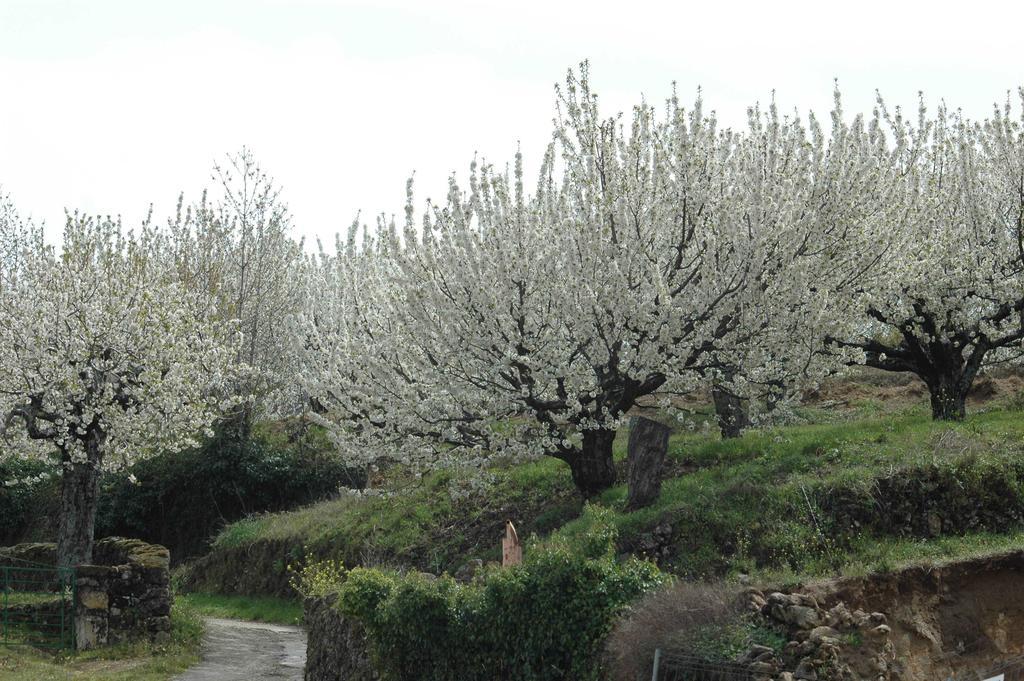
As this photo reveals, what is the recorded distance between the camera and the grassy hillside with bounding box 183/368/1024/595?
39.7ft

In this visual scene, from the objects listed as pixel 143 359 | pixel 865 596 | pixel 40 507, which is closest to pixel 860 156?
pixel 865 596

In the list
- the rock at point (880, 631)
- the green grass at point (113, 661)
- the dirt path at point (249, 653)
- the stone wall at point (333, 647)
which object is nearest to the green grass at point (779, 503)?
the rock at point (880, 631)

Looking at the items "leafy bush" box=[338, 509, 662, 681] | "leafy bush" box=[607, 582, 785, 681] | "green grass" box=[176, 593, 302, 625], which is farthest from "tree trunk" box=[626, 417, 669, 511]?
"green grass" box=[176, 593, 302, 625]

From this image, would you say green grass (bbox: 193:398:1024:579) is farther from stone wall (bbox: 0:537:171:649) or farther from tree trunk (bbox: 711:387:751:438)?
stone wall (bbox: 0:537:171:649)

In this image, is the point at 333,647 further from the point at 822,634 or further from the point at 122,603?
the point at 822,634

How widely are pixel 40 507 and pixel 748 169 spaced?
25008 mm

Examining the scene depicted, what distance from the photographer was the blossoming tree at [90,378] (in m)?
20.0

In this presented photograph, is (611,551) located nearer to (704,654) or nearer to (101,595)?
(704,654)

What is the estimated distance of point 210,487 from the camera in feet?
94.4

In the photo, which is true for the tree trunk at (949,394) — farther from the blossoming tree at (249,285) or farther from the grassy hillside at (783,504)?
the blossoming tree at (249,285)

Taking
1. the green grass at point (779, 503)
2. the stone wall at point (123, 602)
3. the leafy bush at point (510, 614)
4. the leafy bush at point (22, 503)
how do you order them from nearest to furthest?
the leafy bush at point (510, 614) < the green grass at point (779, 503) < the stone wall at point (123, 602) < the leafy bush at point (22, 503)

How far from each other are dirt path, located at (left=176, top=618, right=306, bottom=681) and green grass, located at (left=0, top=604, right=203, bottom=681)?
1.03ft

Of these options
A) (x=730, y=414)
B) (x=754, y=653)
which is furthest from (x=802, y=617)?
(x=730, y=414)

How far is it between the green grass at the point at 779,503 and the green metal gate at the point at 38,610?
530 cm
